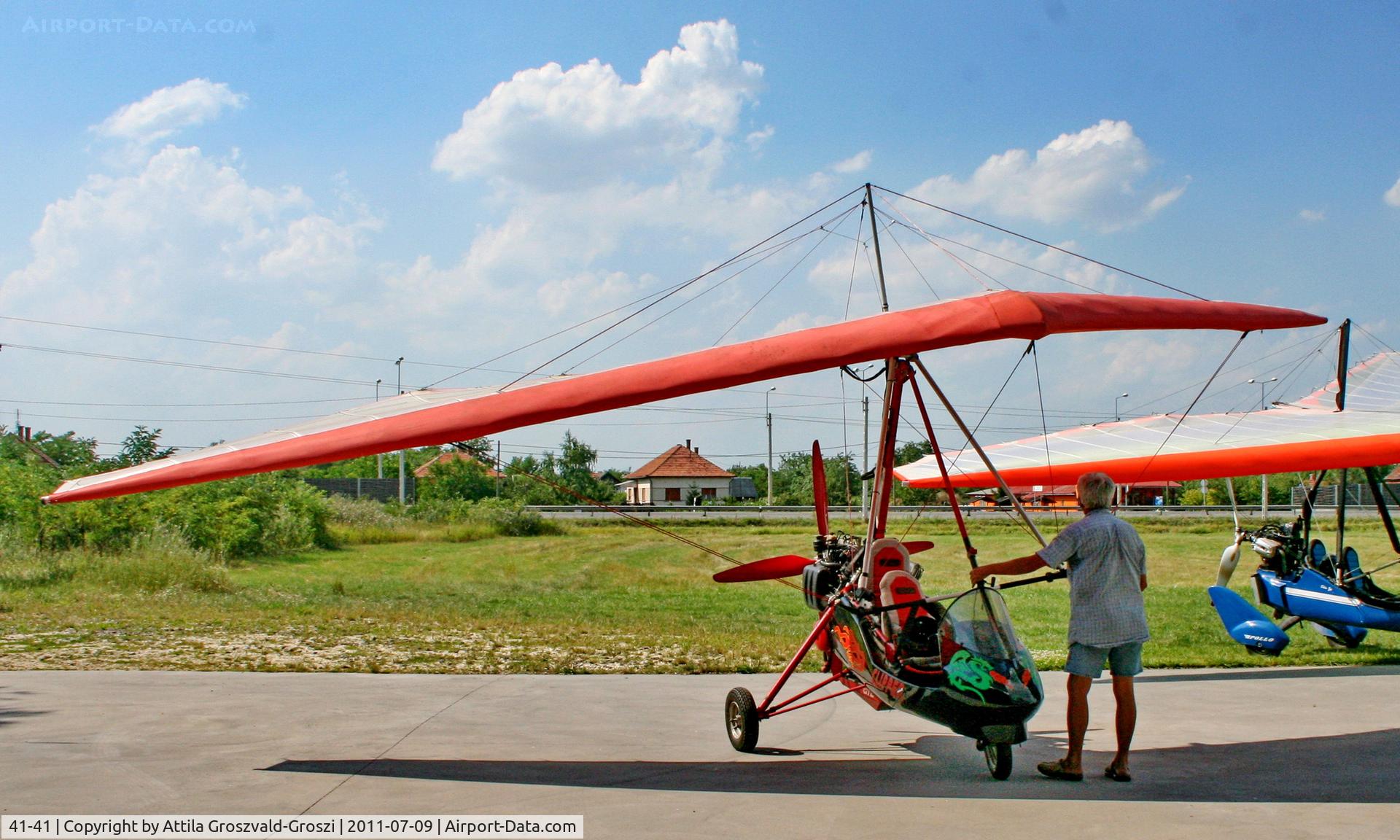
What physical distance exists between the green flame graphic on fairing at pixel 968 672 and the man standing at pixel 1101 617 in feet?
1.34

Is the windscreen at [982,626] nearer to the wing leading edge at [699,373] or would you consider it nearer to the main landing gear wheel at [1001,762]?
the main landing gear wheel at [1001,762]

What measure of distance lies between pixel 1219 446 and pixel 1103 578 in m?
6.03

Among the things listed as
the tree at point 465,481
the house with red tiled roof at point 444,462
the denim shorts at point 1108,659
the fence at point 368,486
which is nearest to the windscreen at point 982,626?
the denim shorts at point 1108,659

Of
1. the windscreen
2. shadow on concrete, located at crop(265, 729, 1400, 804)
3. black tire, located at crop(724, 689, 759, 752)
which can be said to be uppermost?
the windscreen

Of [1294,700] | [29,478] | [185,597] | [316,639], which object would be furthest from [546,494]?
[1294,700]

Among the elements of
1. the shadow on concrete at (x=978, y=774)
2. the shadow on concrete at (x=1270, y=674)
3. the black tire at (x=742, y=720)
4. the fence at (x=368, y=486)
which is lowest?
the shadow on concrete at (x=1270, y=674)

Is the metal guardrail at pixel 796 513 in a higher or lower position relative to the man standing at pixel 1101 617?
lower

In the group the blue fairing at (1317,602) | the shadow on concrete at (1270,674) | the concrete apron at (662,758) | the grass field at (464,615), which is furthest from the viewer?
the grass field at (464,615)

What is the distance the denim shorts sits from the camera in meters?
Answer: 5.38

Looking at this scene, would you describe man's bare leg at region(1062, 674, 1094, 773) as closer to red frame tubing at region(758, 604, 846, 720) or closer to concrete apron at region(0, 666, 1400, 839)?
concrete apron at region(0, 666, 1400, 839)

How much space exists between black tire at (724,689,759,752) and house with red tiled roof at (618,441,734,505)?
8213cm

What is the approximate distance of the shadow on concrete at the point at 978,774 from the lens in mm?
5180

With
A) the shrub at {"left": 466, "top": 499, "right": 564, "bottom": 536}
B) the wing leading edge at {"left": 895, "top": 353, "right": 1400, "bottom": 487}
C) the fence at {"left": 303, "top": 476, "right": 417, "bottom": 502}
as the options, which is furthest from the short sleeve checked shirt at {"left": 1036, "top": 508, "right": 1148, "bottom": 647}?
the fence at {"left": 303, "top": 476, "right": 417, "bottom": 502}

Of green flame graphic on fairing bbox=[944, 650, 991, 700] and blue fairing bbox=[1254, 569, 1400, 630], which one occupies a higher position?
green flame graphic on fairing bbox=[944, 650, 991, 700]
